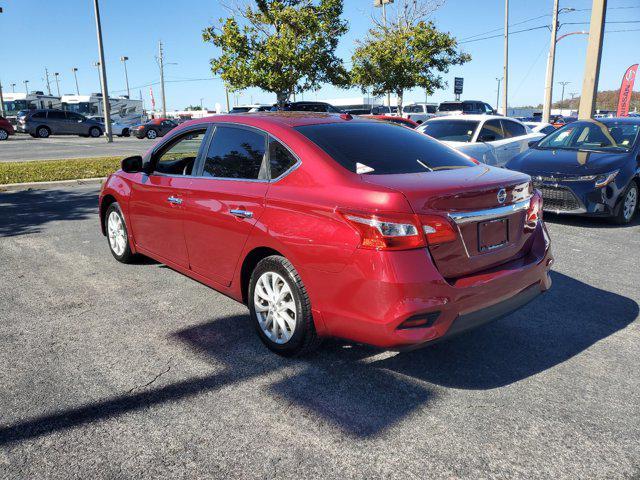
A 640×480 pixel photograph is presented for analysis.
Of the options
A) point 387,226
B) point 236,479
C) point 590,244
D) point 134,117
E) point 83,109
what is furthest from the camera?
point 83,109

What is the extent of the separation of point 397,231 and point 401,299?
14.3 inches

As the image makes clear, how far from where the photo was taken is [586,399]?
2.99 meters

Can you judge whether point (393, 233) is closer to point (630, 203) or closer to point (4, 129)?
point (630, 203)

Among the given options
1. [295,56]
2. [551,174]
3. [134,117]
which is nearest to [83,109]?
[134,117]

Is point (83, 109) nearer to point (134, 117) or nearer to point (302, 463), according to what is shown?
point (134, 117)

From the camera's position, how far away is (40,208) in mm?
8844

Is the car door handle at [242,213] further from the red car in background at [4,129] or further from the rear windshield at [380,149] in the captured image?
the red car in background at [4,129]

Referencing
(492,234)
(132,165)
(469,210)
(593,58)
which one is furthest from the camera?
(593,58)

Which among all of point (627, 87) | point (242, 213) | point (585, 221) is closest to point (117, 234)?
point (242, 213)

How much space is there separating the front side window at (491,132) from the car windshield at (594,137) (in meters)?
1.57

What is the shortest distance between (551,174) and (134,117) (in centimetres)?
4733

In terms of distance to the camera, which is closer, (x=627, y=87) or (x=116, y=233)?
(x=116, y=233)

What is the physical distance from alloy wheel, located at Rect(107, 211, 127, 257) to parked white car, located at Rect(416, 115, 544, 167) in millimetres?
6784

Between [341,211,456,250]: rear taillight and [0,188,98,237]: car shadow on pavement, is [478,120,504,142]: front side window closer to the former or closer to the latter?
[0,188,98,237]: car shadow on pavement
